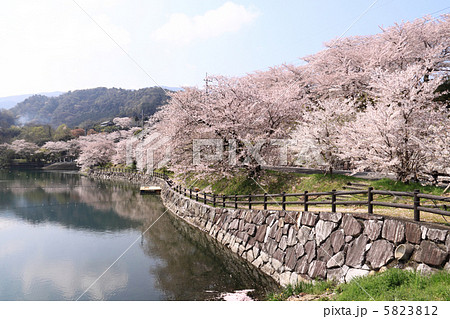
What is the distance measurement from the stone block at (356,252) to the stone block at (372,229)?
164 millimetres

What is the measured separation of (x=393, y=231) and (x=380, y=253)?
2.09ft

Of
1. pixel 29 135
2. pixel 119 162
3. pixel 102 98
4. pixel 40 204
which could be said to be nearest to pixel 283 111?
pixel 40 204

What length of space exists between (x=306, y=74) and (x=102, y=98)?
180784mm

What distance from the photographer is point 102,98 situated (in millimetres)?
186750

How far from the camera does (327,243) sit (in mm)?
9016

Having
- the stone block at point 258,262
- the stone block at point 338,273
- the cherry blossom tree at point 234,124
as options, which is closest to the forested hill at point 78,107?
the cherry blossom tree at point 234,124

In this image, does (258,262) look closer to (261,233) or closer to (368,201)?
(261,233)

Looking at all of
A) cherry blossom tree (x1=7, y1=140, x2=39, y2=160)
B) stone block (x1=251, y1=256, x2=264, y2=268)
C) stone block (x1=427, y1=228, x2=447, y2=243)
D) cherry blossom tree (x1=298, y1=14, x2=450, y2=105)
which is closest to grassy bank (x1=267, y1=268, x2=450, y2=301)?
stone block (x1=427, y1=228, x2=447, y2=243)

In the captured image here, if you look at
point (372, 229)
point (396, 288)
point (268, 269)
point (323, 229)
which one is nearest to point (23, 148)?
point (268, 269)

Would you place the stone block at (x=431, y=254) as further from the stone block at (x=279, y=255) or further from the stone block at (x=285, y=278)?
the stone block at (x=279, y=255)

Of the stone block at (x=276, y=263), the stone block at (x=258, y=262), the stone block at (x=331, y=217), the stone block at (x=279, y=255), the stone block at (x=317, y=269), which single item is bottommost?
the stone block at (x=258, y=262)

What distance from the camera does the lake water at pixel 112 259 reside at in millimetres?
10312

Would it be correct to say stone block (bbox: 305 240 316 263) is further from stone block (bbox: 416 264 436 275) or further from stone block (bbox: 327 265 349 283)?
stone block (bbox: 416 264 436 275)

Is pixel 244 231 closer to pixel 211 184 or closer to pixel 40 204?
pixel 211 184
